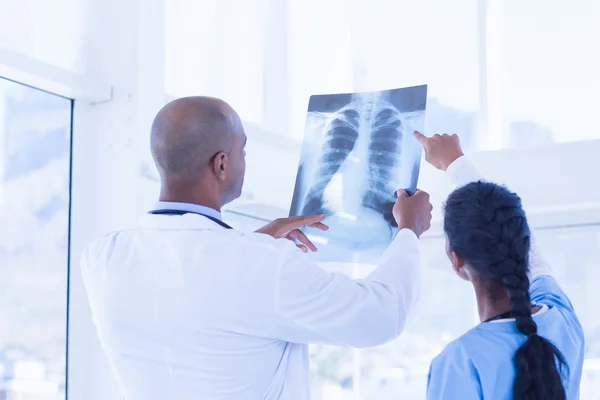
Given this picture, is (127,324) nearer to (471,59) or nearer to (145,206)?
(145,206)

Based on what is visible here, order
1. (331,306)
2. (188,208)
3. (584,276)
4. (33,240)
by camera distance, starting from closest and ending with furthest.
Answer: (331,306)
(188,208)
(33,240)
(584,276)

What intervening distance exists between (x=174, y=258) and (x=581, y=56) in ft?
4.46

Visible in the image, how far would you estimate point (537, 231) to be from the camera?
213 centimetres

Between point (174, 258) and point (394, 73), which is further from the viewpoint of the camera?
point (394, 73)

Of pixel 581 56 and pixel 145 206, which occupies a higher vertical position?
pixel 581 56

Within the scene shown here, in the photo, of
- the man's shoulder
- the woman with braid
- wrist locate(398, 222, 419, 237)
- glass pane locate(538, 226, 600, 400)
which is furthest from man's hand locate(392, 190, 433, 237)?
glass pane locate(538, 226, 600, 400)

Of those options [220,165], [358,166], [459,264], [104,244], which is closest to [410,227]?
[459,264]

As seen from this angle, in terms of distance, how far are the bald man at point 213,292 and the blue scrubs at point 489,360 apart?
108 mm

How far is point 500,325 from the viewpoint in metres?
1.32

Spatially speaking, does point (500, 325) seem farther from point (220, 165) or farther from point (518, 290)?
point (220, 165)

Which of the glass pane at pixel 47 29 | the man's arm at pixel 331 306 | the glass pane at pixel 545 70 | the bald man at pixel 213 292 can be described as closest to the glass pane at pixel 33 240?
the glass pane at pixel 47 29

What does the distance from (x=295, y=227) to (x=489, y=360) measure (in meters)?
0.48

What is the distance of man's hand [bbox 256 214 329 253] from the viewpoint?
154 cm

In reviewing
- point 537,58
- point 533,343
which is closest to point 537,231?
point 537,58
